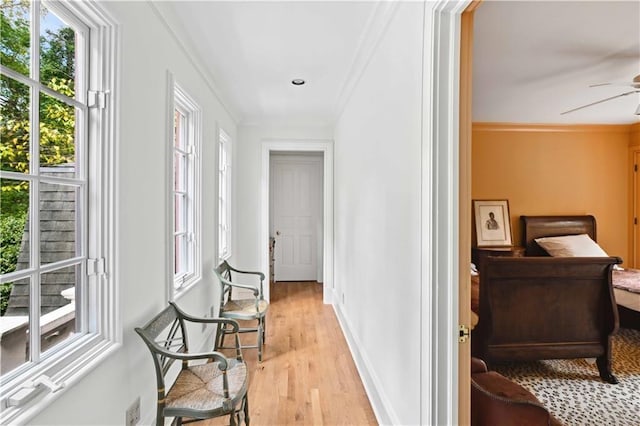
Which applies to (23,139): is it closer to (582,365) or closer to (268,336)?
(268,336)

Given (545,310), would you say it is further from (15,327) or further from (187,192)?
(15,327)

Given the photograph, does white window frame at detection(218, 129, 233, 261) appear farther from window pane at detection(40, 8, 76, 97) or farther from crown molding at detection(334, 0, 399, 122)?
window pane at detection(40, 8, 76, 97)

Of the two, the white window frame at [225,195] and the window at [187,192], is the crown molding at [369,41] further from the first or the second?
the white window frame at [225,195]

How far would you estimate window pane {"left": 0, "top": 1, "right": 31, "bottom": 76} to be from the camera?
3.18 feet

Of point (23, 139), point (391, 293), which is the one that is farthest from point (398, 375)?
point (23, 139)

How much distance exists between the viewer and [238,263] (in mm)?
4605

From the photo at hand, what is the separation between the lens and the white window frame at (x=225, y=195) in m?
3.98

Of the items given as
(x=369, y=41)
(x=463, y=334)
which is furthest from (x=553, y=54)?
(x=463, y=334)

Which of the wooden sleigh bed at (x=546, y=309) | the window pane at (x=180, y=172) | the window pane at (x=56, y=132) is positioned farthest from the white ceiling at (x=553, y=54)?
the window pane at (x=180, y=172)

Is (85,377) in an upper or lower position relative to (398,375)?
upper

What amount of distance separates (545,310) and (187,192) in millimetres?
2917

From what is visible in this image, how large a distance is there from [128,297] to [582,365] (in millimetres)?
3531

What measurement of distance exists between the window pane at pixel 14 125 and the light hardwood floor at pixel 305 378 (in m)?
1.80

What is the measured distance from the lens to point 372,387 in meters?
2.27
